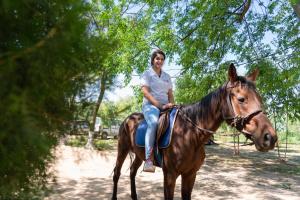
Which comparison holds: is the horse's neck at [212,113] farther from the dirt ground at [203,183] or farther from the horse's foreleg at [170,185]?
the dirt ground at [203,183]

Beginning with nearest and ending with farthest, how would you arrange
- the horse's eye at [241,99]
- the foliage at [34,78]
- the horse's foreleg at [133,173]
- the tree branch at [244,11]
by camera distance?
the foliage at [34,78], the horse's eye at [241,99], the horse's foreleg at [133,173], the tree branch at [244,11]

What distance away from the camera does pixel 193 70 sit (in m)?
11.4

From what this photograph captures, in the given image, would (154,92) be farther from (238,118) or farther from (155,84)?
(238,118)

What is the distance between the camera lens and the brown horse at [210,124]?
3.65 m

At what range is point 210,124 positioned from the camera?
4.23 meters

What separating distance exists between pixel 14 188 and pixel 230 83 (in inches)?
113

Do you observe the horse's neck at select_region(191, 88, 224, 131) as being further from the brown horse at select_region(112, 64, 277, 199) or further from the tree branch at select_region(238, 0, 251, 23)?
the tree branch at select_region(238, 0, 251, 23)

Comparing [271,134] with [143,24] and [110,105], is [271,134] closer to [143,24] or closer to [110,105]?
[110,105]

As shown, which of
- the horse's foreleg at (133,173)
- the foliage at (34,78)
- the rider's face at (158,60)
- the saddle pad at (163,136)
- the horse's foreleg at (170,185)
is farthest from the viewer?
the horse's foreleg at (133,173)

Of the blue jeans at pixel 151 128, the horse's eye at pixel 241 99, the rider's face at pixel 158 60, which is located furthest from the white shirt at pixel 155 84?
the horse's eye at pixel 241 99

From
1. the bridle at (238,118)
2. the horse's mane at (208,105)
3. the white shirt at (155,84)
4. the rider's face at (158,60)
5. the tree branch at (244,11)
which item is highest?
the tree branch at (244,11)

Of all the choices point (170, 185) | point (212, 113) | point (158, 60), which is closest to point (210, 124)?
Answer: point (212, 113)

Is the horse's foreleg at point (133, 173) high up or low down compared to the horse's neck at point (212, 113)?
down

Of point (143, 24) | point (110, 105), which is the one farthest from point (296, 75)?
point (110, 105)
